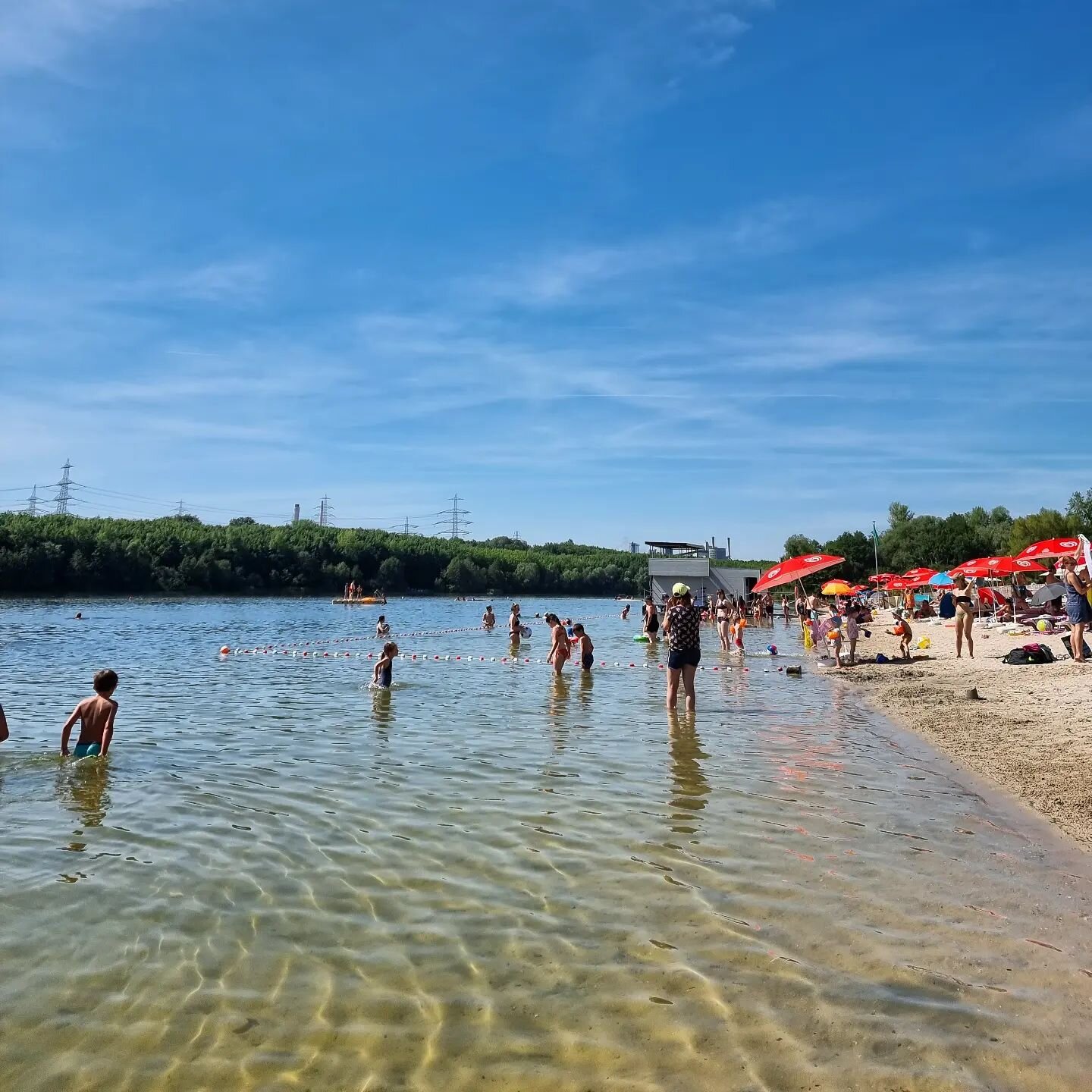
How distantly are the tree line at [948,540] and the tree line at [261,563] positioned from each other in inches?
813

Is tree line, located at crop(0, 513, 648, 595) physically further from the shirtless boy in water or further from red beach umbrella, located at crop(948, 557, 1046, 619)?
the shirtless boy in water

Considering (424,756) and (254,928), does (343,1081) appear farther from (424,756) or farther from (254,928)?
(424,756)

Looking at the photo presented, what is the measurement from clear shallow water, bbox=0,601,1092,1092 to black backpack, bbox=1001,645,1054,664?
27.7ft

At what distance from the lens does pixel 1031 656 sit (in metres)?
16.8

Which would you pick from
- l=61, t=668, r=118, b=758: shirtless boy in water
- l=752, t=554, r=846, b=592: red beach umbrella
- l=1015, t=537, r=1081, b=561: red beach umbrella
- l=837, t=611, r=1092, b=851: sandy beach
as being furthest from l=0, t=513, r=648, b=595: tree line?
l=61, t=668, r=118, b=758: shirtless boy in water

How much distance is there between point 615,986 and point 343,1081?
1.36 meters

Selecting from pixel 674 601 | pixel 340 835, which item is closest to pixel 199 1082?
pixel 340 835

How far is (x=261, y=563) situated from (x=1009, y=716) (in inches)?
3891

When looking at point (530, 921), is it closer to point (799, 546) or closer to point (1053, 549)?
point (1053, 549)

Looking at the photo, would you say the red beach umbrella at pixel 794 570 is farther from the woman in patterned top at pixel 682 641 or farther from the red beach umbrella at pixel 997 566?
the red beach umbrella at pixel 997 566

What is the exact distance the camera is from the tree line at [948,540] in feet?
198

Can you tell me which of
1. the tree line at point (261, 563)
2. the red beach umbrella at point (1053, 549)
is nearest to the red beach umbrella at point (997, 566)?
the red beach umbrella at point (1053, 549)

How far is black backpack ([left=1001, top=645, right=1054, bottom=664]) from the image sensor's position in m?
16.7

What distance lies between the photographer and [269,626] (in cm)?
3931
